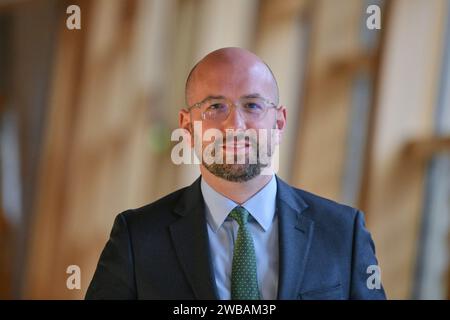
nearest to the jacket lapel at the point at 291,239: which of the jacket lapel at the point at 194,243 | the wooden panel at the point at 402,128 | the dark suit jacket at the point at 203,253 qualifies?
the dark suit jacket at the point at 203,253

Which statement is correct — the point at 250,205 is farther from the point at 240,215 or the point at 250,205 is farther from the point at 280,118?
the point at 280,118

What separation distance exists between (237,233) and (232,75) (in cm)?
24

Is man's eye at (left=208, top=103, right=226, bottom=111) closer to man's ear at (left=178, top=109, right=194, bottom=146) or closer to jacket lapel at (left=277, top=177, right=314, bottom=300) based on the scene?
man's ear at (left=178, top=109, right=194, bottom=146)

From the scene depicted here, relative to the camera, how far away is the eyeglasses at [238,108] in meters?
1.01

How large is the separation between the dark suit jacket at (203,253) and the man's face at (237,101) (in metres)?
0.09

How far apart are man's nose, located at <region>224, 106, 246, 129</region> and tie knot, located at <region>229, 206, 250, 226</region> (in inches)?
5.1

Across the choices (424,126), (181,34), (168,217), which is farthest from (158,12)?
(168,217)

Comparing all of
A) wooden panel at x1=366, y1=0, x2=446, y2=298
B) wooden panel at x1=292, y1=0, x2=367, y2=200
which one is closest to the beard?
wooden panel at x1=292, y1=0, x2=367, y2=200

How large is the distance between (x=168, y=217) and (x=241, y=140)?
19cm

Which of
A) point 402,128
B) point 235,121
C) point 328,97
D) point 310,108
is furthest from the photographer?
point 402,128

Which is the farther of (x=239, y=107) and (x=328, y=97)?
(x=328, y=97)

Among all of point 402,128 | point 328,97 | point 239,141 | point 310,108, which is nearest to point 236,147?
point 239,141

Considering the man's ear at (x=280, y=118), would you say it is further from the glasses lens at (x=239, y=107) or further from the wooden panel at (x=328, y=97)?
the wooden panel at (x=328, y=97)

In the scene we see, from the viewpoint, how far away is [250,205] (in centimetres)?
106
